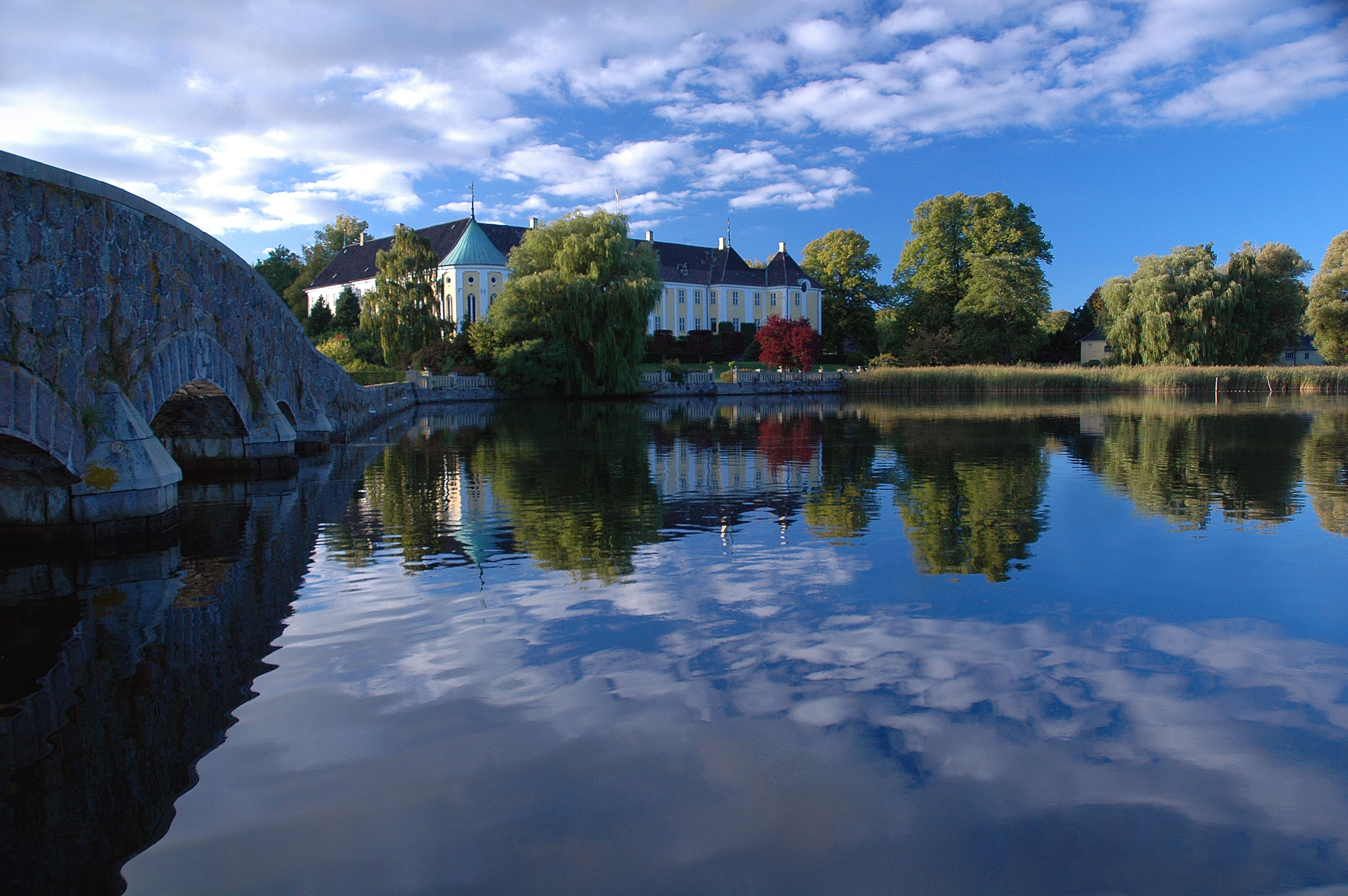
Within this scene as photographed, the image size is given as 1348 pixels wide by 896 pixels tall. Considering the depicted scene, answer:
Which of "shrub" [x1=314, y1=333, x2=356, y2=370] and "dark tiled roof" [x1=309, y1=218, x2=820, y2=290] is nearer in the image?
"shrub" [x1=314, y1=333, x2=356, y2=370]

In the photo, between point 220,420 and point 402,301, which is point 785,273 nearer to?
point 402,301

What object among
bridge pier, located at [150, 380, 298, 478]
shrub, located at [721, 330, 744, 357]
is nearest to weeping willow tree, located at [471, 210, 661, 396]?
shrub, located at [721, 330, 744, 357]

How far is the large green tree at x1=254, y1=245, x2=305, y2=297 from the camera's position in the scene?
92438 millimetres

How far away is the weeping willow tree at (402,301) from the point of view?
5478 centimetres

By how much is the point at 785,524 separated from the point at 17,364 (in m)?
7.93

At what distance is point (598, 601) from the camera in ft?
25.1

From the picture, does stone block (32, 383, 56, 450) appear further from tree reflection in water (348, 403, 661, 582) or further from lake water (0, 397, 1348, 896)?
tree reflection in water (348, 403, 661, 582)

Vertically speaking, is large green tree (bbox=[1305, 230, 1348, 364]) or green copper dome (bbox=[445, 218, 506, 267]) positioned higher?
green copper dome (bbox=[445, 218, 506, 267])

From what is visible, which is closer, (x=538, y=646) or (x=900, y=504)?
(x=538, y=646)

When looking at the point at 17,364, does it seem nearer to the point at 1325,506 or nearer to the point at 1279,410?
the point at 1325,506

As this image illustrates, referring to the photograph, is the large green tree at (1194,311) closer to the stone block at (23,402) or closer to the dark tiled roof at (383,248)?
the dark tiled roof at (383,248)

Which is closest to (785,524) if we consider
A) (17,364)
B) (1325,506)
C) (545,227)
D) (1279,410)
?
(1325,506)

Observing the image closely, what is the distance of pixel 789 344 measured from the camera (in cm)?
6762

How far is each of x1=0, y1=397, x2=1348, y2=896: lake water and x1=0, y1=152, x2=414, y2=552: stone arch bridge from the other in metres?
0.68
